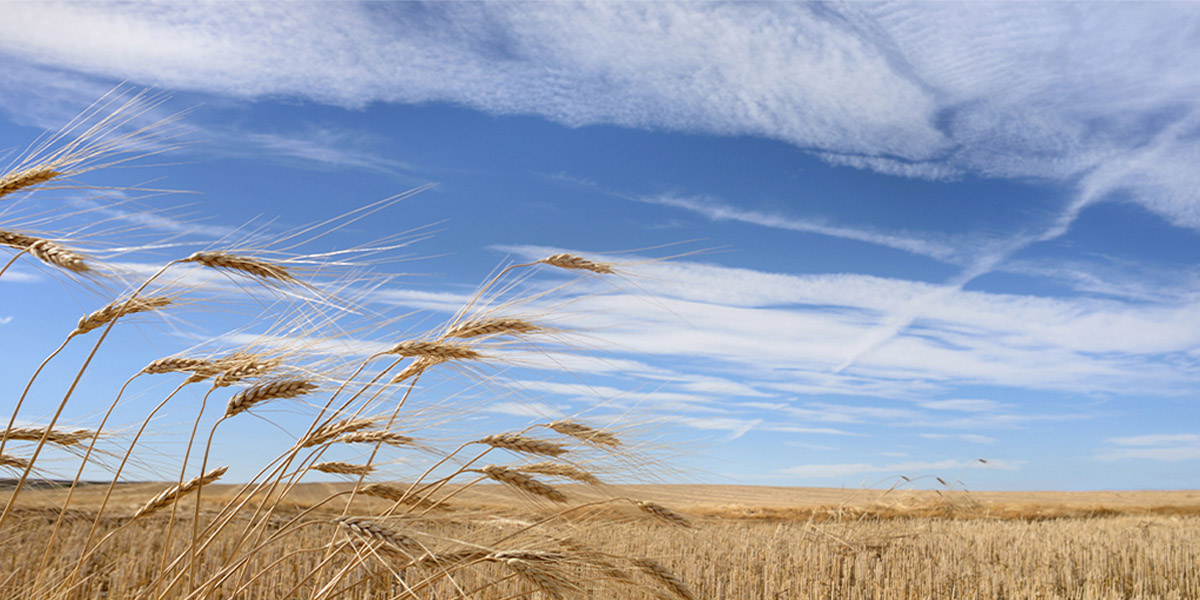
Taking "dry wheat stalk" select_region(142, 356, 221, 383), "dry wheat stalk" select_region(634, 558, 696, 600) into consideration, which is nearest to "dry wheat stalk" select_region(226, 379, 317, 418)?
"dry wheat stalk" select_region(142, 356, 221, 383)

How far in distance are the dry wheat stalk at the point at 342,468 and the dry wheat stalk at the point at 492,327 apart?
801mm

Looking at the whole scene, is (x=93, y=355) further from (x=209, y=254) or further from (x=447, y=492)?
(x=447, y=492)

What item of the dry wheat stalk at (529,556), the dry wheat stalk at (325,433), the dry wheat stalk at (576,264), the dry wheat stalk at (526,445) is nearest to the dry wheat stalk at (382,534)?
the dry wheat stalk at (529,556)

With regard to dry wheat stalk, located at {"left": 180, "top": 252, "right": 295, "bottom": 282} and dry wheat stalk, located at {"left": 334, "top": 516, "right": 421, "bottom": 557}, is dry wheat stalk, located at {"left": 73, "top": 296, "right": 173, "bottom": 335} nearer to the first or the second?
dry wheat stalk, located at {"left": 180, "top": 252, "right": 295, "bottom": 282}

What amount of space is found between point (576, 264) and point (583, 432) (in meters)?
0.71

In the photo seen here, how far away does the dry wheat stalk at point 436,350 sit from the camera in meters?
2.78

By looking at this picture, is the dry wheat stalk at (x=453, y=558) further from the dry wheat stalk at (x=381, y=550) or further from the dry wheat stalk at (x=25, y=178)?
the dry wheat stalk at (x=25, y=178)

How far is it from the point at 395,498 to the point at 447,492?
0.92 feet

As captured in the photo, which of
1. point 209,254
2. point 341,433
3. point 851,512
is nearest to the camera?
point 209,254

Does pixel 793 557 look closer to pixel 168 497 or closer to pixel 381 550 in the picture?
pixel 381 550

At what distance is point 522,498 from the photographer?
10.3 ft

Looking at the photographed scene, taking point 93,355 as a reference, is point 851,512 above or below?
below

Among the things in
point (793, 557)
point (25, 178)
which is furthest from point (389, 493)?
point (793, 557)

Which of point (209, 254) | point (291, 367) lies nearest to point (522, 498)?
A: point (291, 367)
